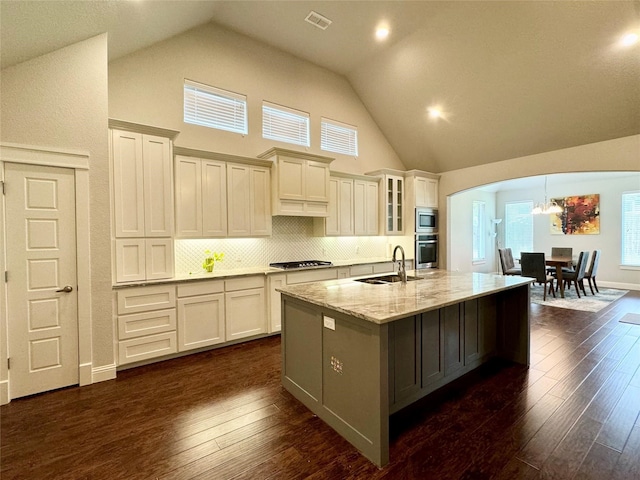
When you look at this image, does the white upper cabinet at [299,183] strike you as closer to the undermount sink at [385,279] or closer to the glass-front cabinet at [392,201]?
the glass-front cabinet at [392,201]

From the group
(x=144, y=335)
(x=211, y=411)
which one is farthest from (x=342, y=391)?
(x=144, y=335)

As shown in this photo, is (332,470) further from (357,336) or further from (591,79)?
(591,79)

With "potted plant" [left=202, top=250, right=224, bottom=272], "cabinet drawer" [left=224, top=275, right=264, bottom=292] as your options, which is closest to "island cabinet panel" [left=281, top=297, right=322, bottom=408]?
"cabinet drawer" [left=224, top=275, right=264, bottom=292]

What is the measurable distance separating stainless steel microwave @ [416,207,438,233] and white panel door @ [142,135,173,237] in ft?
15.0

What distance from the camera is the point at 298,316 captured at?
8.20 feet

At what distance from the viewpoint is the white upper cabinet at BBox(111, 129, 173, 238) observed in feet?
10.2

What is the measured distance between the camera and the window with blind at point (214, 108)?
13.6ft

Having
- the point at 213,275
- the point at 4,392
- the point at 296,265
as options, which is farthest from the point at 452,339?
the point at 4,392

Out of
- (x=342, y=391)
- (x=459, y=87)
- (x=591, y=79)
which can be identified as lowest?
(x=342, y=391)

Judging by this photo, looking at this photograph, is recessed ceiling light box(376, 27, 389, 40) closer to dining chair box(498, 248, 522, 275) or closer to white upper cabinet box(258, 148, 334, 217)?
Answer: white upper cabinet box(258, 148, 334, 217)

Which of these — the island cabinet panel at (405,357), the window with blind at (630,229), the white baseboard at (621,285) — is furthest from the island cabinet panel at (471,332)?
the window with blind at (630,229)

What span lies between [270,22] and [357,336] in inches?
180

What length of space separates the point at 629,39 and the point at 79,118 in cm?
598

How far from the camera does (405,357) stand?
7.73 ft
